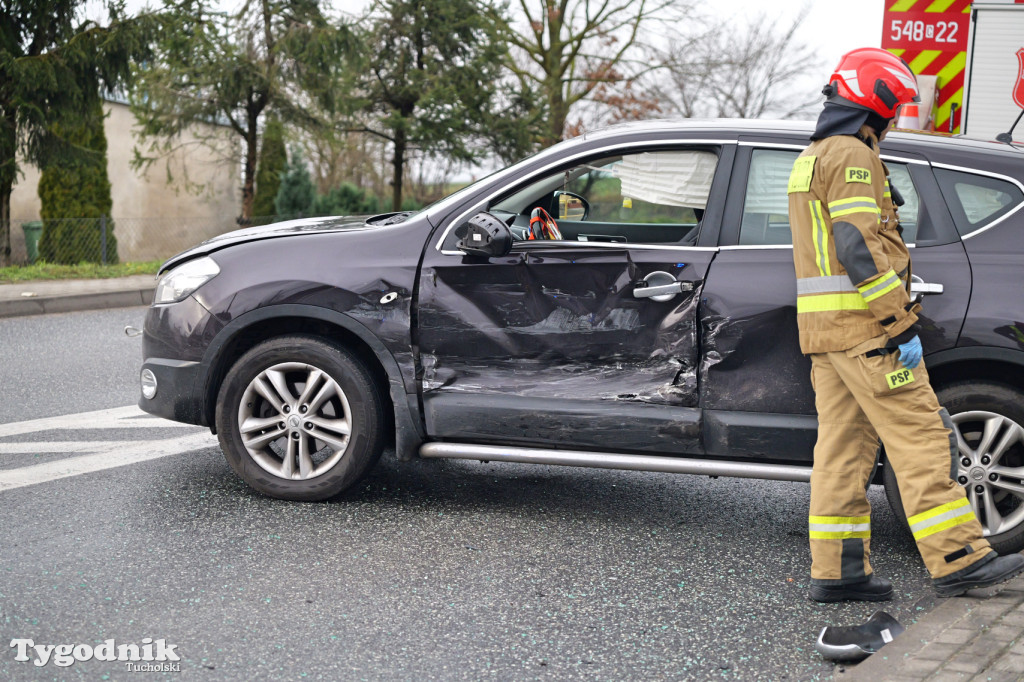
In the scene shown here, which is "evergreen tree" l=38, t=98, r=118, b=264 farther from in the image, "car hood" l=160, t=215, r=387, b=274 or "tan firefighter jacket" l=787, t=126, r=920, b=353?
"tan firefighter jacket" l=787, t=126, r=920, b=353

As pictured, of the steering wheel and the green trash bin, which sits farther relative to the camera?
the green trash bin

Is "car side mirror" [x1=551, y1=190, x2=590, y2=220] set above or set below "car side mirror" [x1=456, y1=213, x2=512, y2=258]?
above

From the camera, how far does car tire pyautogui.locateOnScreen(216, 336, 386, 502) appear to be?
179 inches

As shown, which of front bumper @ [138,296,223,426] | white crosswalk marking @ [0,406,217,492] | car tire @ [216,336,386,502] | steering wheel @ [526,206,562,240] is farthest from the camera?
white crosswalk marking @ [0,406,217,492]

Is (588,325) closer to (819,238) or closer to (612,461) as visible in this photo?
(612,461)

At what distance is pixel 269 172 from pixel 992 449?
68.9 feet

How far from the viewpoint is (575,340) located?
14.1 ft

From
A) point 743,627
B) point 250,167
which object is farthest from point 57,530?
point 250,167

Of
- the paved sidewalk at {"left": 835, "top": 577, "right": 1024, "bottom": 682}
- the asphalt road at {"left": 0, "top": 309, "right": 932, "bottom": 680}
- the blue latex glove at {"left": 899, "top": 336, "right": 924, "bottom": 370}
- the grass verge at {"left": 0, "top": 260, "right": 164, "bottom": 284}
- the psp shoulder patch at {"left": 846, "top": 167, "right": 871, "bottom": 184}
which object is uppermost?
the psp shoulder patch at {"left": 846, "top": 167, "right": 871, "bottom": 184}

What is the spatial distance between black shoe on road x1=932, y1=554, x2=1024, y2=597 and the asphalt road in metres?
0.20

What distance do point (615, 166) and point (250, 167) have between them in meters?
16.4

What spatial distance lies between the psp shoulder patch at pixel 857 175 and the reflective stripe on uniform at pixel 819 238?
6.0 inches

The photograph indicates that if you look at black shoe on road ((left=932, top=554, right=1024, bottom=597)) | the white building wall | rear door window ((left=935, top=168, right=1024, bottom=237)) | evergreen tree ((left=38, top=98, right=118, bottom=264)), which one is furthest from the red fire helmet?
the white building wall

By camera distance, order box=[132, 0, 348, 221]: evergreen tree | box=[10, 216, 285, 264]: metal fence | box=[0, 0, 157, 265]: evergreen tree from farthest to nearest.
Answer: box=[132, 0, 348, 221]: evergreen tree < box=[10, 216, 285, 264]: metal fence < box=[0, 0, 157, 265]: evergreen tree
